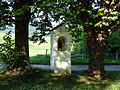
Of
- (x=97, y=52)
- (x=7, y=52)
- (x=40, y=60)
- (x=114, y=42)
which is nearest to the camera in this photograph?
(x=7, y=52)

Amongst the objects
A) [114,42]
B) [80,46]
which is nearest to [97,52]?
[114,42]

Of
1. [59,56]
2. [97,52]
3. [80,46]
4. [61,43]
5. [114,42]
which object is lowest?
A: [59,56]

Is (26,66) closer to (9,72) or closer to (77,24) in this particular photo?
(9,72)

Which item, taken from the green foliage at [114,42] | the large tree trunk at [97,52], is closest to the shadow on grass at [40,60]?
the green foliage at [114,42]

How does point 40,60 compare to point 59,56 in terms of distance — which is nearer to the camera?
point 59,56

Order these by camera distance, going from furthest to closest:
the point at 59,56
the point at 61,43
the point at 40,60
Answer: the point at 40,60 → the point at 61,43 → the point at 59,56

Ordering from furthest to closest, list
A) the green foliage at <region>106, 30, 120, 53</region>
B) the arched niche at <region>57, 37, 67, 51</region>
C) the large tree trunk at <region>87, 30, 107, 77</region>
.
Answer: the green foliage at <region>106, 30, 120, 53</region> → the arched niche at <region>57, 37, 67, 51</region> → the large tree trunk at <region>87, 30, 107, 77</region>

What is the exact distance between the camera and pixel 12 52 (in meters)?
8.89

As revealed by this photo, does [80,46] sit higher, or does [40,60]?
[80,46]

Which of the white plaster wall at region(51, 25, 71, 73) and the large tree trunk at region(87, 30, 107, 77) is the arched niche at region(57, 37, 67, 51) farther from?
the large tree trunk at region(87, 30, 107, 77)

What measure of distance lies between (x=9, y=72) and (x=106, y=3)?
24.6 feet

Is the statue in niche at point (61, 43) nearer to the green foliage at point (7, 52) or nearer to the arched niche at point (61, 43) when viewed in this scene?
the arched niche at point (61, 43)

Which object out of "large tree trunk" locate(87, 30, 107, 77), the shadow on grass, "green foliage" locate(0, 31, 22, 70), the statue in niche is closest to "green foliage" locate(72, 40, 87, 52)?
the shadow on grass

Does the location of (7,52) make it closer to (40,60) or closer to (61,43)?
(61,43)
